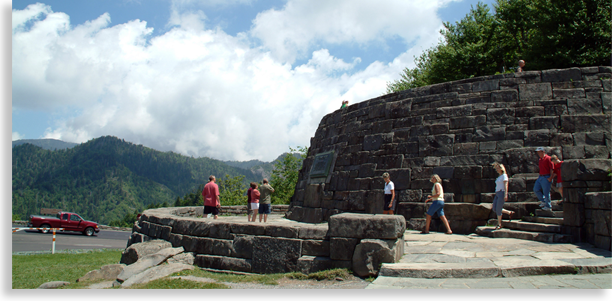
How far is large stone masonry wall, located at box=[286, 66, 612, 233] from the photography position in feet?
28.7

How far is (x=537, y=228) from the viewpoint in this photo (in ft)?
23.1

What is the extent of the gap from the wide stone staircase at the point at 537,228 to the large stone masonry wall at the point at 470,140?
0.42m

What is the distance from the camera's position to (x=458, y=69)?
22.3 metres

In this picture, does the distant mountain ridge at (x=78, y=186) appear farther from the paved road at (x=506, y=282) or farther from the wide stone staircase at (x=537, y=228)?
the paved road at (x=506, y=282)

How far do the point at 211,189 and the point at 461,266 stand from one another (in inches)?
271

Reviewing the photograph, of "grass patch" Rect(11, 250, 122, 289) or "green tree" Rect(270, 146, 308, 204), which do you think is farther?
"green tree" Rect(270, 146, 308, 204)

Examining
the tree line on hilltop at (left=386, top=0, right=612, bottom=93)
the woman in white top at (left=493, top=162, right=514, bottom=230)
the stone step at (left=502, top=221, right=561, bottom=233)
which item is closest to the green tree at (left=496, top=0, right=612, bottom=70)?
the tree line on hilltop at (left=386, top=0, right=612, bottom=93)

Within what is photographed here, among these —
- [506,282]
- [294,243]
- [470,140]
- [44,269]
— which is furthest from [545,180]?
[44,269]

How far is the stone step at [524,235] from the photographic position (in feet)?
20.7

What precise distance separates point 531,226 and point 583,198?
1.24 meters

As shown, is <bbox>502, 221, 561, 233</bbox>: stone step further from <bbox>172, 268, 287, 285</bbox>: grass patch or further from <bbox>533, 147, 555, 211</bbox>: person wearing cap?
<bbox>172, 268, 287, 285</bbox>: grass patch

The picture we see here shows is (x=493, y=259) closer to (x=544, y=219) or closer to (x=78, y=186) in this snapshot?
(x=544, y=219)

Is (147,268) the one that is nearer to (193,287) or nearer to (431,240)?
(193,287)

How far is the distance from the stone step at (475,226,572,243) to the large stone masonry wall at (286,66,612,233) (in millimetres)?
590
